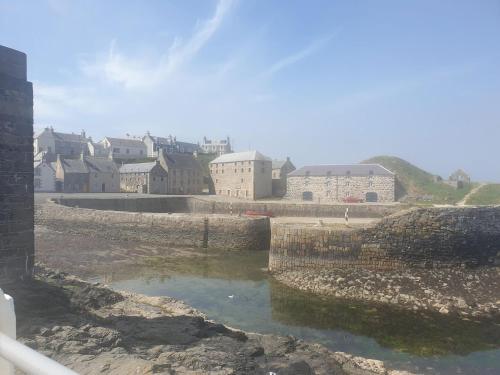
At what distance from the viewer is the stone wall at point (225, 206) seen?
2780 centimetres

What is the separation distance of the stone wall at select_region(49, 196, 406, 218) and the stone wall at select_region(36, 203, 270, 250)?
22.9 feet

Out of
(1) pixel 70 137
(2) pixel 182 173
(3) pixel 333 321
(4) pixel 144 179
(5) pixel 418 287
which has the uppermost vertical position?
(1) pixel 70 137

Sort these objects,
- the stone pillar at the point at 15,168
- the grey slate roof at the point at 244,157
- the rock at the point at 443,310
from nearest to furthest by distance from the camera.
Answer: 1. the stone pillar at the point at 15,168
2. the rock at the point at 443,310
3. the grey slate roof at the point at 244,157

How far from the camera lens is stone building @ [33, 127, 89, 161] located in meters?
61.1

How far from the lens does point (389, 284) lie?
13.3 meters

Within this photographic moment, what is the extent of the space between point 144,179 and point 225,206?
19706 millimetres

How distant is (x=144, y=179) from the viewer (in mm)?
48656

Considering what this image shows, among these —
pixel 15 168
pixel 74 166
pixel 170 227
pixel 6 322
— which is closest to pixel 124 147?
pixel 74 166

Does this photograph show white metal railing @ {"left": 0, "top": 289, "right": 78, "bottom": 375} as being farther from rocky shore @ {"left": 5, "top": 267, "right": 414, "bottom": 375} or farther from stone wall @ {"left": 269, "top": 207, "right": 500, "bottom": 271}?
stone wall @ {"left": 269, "top": 207, "right": 500, "bottom": 271}

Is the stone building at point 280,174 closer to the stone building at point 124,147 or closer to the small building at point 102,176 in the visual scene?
the small building at point 102,176

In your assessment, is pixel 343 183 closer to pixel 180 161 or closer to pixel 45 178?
pixel 180 161

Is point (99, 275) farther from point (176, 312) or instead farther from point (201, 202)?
point (201, 202)

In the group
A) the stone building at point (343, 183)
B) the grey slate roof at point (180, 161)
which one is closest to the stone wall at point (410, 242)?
the stone building at point (343, 183)

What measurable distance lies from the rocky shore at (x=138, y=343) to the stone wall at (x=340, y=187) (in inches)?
1229
